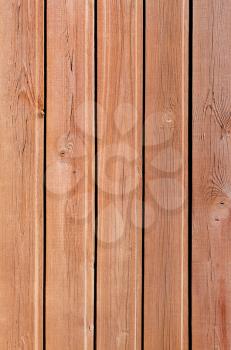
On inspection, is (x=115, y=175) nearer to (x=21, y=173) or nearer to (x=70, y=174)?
(x=70, y=174)

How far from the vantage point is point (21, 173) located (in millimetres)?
1591

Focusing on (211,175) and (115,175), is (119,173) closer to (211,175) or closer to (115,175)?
(115,175)

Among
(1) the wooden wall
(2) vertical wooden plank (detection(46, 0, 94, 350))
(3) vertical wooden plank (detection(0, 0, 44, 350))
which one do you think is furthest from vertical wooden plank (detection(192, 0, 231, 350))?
(3) vertical wooden plank (detection(0, 0, 44, 350))

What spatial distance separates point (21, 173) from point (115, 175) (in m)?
0.32

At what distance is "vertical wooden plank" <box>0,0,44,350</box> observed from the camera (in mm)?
1583

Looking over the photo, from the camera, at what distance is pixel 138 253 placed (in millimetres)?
1538

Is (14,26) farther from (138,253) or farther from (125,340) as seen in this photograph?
(125,340)

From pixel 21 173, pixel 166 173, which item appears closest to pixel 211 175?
pixel 166 173

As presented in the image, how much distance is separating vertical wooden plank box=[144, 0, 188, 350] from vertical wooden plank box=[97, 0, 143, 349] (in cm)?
4

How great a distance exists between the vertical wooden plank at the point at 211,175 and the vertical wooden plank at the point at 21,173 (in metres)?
0.51

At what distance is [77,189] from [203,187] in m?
0.41

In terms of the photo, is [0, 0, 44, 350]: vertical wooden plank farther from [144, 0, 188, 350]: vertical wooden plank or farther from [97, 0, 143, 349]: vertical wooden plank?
[144, 0, 188, 350]: vertical wooden plank

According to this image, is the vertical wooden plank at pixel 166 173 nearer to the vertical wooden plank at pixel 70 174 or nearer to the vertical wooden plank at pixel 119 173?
the vertical wooden plank at pixel 119 173

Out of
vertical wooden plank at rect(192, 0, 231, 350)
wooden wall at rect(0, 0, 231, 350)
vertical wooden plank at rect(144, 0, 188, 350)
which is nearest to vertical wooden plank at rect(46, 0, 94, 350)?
wooden wall at rect(0, 0, 231, 350)
